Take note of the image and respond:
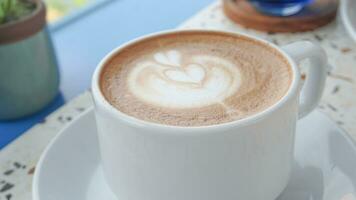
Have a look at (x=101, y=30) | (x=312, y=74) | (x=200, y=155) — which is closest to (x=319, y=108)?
(x=312, y=74)

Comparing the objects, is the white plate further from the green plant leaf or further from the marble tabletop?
the green plant leaf

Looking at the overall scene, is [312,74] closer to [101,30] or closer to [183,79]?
[183,79]

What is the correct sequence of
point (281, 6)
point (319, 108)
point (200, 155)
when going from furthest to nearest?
point (281, 6)
point (319, 108)
point (200, 155)

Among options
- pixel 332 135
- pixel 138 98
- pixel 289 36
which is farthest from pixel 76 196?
pixel 289 36

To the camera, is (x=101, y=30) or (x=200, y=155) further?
(x=101, y=30)

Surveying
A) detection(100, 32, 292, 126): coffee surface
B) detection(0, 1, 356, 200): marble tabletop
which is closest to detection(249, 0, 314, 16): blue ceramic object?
detection(0, 1, 356, 200): marble tabletop

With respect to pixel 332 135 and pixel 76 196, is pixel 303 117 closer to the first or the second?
pixel 332 135

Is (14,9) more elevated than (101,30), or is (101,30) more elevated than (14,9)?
(14,9)
